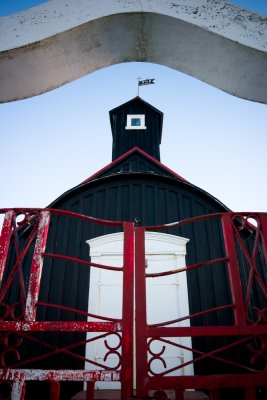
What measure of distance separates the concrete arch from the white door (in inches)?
185

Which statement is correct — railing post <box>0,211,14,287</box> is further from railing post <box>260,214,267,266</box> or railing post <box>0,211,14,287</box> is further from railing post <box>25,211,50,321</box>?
railing post <box>260,214,267,266</box>

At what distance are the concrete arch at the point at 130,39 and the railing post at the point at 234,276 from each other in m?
1.13

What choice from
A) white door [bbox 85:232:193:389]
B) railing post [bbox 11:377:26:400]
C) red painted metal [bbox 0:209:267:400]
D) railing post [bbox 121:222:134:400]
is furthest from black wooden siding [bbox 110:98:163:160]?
railing post [bbox 11:377:26:400]

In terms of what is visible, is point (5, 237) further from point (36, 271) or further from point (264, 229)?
point (264, 229)

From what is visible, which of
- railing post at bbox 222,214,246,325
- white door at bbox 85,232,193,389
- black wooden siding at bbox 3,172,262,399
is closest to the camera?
railing post at bbox 222,214,246,325

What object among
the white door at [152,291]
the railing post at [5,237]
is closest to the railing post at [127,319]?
the railing post at [5,237]

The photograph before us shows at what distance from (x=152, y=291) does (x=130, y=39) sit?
17.3 feet

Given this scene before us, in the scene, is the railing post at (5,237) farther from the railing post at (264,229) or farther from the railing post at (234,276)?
the railing post at (264,229)

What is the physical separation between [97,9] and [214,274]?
224 inches

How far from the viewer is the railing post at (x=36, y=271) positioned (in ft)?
6.97

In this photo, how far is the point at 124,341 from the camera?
2.02 metres

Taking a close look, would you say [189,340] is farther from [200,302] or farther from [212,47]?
[212,47]

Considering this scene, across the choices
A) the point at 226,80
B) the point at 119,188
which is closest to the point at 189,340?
the point at 119,188

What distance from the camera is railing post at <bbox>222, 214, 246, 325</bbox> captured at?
2.11 metres
